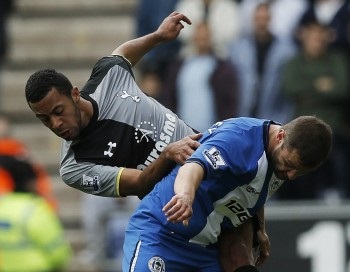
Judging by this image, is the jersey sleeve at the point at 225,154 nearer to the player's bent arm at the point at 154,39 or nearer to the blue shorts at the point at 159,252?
the blue shorts at the point at 159,252

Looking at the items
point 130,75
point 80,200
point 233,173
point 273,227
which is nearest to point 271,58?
point 273,227

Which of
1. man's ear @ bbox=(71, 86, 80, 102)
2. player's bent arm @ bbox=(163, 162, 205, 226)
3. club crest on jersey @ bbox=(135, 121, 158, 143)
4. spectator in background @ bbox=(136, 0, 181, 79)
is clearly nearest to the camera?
player's bent arm @ bbox=(163, 162, 205, 226)

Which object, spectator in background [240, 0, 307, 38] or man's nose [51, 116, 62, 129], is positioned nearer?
man's nose [51, 116, 62, 129]

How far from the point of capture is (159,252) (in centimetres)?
739

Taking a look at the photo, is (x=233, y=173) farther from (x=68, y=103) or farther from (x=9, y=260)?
(x=9, y=260)

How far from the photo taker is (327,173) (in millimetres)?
12867

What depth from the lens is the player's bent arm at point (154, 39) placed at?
27.0 ft

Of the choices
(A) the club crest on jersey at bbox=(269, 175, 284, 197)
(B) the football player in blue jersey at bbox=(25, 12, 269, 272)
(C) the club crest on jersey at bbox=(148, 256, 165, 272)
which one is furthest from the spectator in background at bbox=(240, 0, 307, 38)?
(C) the club crest on jersey at bbox=(148, 256, 165, 272)

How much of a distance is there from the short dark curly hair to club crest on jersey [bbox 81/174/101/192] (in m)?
0.50

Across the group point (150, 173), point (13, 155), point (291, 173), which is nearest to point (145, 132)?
point (150, 173)

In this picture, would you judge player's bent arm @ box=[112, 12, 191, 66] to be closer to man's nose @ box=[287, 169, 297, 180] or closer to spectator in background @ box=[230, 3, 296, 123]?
man's nose @ box=[287, 169, 297, 180]

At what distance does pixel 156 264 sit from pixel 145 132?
2.85 ft

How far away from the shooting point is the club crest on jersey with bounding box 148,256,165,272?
7.32 metres

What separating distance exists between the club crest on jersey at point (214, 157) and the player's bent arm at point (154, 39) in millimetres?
1415
